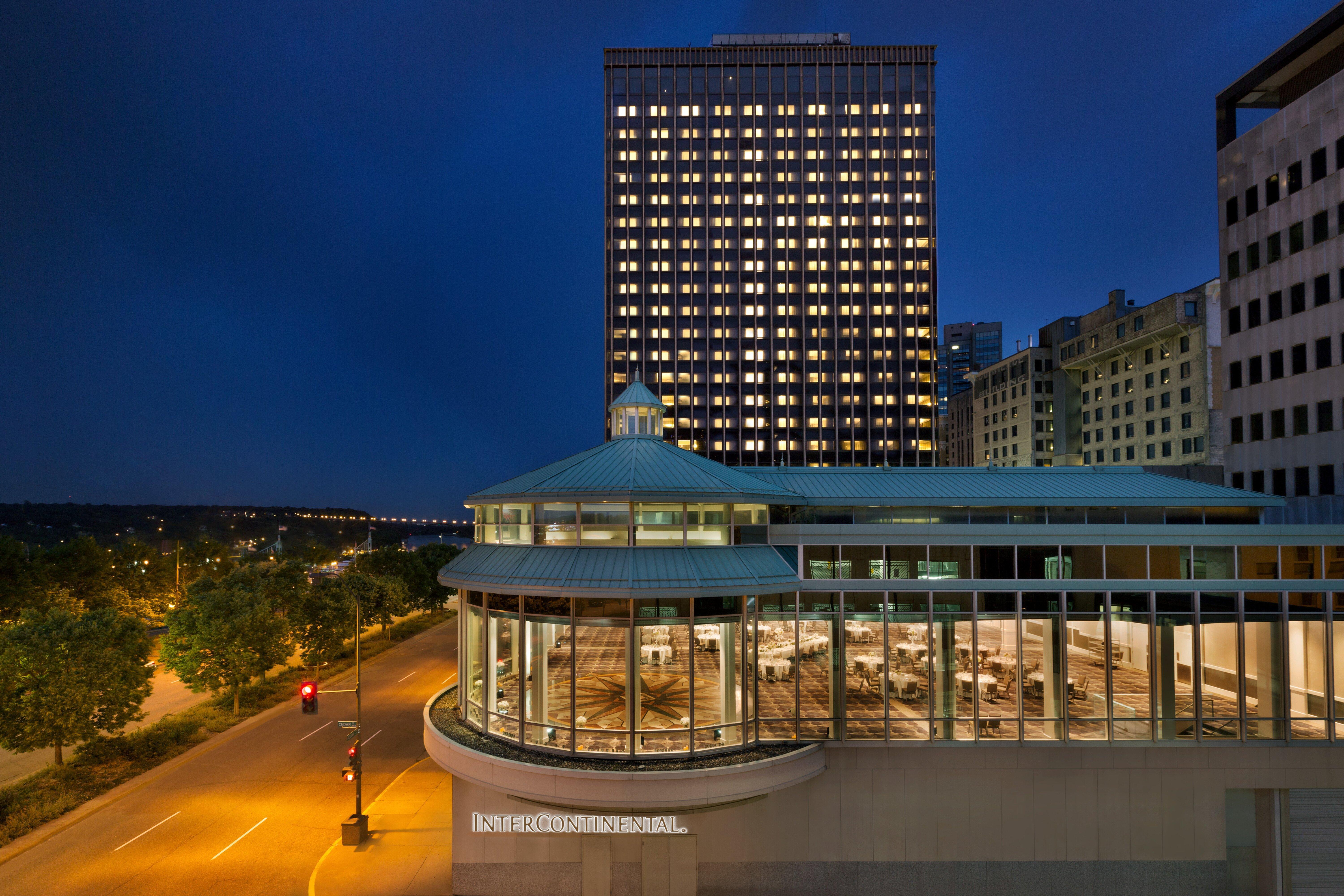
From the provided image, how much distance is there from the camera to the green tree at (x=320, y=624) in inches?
1740

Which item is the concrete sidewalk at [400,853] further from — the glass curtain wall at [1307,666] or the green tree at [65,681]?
the glass curtain wall at [1307,666]

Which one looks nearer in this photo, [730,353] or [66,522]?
[730,353]

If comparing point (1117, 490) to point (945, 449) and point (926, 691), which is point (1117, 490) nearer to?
point (926, 691)

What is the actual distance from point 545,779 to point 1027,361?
336ft

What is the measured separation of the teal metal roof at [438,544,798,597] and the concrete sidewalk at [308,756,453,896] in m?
11.4

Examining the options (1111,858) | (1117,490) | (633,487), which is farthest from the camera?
(1117,490)

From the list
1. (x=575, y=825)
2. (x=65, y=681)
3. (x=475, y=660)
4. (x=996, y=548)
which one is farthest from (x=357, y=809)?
(x=996, y=548)

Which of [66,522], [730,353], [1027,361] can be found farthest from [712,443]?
[66,522]

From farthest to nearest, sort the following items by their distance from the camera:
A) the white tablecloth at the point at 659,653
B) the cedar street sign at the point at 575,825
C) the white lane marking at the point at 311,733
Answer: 1. the white lane marking at the point at 311,733
2. the cedar street sign at the point at 575,825
3. the white tablecloth at the point at 659,653

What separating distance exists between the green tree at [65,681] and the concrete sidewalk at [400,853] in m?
14.3

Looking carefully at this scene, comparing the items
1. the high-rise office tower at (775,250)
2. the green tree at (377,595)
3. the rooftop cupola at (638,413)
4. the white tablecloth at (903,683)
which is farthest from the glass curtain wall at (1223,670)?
the high-rise office tower at (775,250)

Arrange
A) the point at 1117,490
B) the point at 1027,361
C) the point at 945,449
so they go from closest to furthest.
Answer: the point at 1117,490
the point at 1027,361
the point at 945,449

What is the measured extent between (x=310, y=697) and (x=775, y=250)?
90188mm

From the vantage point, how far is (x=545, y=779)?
16.4 metres
